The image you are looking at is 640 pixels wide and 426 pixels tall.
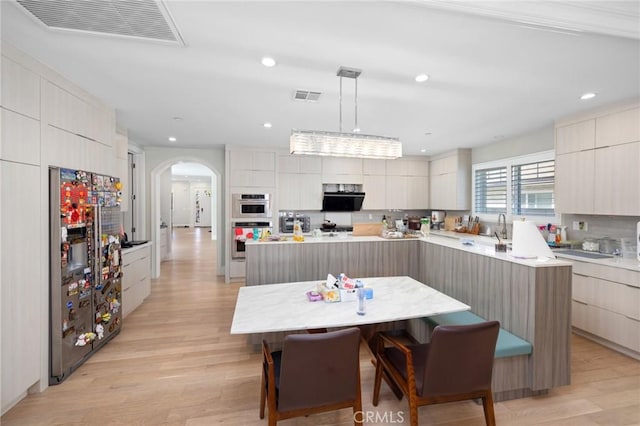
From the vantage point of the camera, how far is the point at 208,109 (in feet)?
10.8

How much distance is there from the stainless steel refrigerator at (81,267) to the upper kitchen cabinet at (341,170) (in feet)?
11.9

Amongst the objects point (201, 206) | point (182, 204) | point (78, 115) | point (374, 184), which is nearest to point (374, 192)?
point (374, 184)

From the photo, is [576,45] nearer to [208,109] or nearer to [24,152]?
[208,109]

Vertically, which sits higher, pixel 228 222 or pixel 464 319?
pixel 228 222

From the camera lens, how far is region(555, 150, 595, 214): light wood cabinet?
325 centimetres

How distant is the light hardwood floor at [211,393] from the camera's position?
1928 mm

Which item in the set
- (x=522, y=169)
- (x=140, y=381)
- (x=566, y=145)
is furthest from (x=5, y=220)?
(x=522, y=169)

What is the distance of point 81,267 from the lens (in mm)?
2502

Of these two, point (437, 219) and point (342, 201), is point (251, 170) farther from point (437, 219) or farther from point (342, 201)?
point (437, 219)

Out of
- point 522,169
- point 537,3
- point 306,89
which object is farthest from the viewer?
point 522,169

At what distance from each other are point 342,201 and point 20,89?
466cm

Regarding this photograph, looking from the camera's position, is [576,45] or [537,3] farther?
[576,45]

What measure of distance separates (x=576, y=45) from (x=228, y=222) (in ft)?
16.5

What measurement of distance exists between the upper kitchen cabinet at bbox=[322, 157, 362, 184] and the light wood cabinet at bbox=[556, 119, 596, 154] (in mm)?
3226
